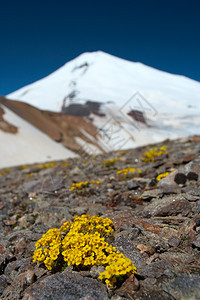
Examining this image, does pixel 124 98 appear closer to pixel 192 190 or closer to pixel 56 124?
pixel 56 124

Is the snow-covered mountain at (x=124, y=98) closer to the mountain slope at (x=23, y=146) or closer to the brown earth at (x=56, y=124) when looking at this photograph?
the brown earth at (x=56, y=124)

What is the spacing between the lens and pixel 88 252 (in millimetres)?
2941

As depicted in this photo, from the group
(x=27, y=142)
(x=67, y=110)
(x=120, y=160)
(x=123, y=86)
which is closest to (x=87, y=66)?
(x=123, y=86)

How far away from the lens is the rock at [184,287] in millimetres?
2234

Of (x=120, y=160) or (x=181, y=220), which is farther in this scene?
(x=120, y=160)

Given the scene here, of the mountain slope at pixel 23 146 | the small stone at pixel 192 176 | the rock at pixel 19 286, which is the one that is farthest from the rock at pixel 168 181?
the mountain slope at pixel 23 146

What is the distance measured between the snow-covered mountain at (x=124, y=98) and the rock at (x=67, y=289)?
113 feet

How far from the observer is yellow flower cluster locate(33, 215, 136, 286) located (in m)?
2.50

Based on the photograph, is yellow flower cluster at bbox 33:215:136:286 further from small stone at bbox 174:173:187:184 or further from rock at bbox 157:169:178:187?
small stone at bbox 174:173:187:184

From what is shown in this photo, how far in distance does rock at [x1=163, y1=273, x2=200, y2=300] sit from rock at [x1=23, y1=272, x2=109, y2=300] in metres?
0.62

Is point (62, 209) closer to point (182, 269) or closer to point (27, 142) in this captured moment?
point (182, 269)

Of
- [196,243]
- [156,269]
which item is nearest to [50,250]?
[156,269]

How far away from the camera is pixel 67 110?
73.8 meters

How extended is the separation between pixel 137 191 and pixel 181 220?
1887mm
